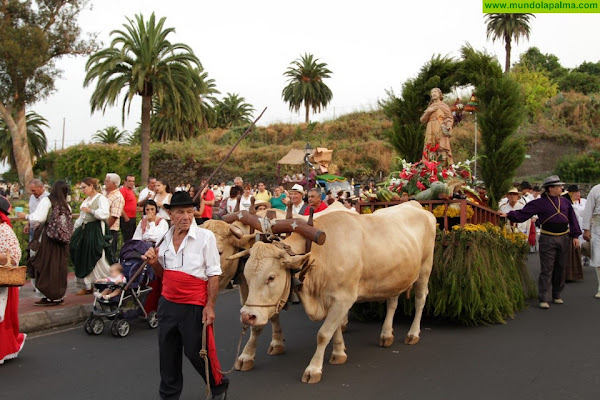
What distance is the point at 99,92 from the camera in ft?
92.0

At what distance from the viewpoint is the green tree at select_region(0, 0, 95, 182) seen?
31.7 m

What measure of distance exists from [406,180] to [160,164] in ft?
110

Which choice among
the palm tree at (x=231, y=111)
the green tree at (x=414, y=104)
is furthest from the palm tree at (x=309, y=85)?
the green tree at (x=414, y=104)

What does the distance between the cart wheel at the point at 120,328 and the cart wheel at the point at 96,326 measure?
30 cm

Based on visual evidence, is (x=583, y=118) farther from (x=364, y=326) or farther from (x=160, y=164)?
(x=364, y=326)

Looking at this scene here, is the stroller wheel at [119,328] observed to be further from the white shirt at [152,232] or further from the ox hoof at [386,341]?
the ox hoof at [386,341]

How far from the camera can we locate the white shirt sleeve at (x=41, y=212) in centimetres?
802

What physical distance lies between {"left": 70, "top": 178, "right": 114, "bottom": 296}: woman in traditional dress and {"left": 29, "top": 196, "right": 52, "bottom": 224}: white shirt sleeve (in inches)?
27.0

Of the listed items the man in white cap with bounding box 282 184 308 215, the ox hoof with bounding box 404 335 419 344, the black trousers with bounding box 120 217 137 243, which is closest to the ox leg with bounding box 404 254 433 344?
the ox hoof with bounding box 404 335 419 344

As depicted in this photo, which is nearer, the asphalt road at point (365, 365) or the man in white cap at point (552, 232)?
the asphalt road at point (365, 365)

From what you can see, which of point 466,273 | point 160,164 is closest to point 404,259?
point 466,273

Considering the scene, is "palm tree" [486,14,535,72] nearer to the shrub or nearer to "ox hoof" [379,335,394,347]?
the shrub

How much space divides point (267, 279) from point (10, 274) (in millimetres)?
3000

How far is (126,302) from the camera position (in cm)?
743
